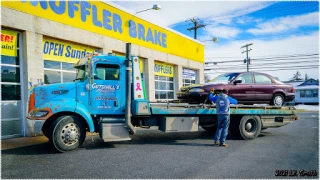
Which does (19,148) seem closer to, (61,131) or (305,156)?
(61,131)

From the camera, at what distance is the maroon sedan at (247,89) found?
7887 mm

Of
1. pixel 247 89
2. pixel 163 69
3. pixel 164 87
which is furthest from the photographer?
pixel 164 87

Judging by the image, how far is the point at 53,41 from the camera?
9.45 m

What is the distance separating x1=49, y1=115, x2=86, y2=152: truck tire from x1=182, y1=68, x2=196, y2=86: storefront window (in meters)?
12.6

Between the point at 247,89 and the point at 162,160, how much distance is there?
4622 mm

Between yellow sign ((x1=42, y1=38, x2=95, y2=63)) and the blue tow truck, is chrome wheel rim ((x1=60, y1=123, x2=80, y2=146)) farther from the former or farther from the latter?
yellow sign ((x1=42, y1=38, x2=95, y2=63))

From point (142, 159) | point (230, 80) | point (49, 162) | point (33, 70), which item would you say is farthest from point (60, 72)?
point (230, 80)

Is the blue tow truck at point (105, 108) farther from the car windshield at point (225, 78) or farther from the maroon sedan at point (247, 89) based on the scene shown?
the car windshield at point (225, 78)

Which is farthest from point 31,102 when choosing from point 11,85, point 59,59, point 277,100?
point 277,100

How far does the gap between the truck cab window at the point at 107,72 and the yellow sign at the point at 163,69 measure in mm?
8384

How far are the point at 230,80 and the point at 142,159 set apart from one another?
459 centimetres

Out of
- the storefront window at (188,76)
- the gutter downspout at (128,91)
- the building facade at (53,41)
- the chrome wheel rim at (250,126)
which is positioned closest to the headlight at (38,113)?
the building facade at (53,41)

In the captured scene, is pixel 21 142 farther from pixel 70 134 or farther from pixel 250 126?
pixel 250 126

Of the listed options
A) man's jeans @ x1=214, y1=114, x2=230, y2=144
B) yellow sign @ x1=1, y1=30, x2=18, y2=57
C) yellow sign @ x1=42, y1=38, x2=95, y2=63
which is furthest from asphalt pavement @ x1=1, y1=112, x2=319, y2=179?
yellow sign @ x1=42, y1=38, x2=95, y2=63
